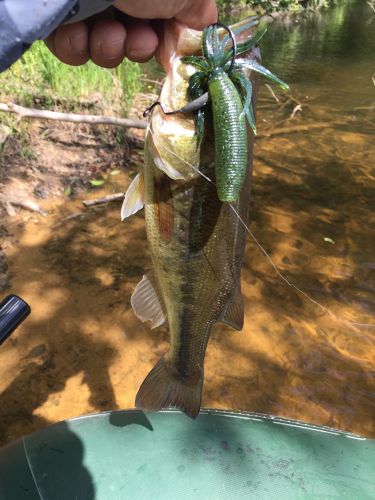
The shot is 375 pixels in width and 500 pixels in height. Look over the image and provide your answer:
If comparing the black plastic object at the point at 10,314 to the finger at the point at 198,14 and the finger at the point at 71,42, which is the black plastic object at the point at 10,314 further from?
the finger at the point at 198,14

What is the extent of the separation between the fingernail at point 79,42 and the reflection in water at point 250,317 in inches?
88.5

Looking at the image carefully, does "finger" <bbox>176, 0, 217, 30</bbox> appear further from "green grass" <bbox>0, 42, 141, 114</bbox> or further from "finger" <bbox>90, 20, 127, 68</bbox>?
"green grass" <bbox>0, 42, 141, 114</bbox>

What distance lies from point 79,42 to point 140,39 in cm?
24

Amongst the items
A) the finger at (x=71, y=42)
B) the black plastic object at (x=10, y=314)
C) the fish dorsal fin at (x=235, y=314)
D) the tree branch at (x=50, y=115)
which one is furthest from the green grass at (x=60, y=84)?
the fish dorsal fin at (x=235, y=314)

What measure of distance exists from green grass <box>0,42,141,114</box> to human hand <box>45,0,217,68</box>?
183 inches

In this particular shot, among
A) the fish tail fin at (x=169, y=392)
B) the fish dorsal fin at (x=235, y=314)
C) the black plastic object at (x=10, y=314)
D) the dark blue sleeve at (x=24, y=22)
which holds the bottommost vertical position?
the fish tail fin at (x=169, y=392)

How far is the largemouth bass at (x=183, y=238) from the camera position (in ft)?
4.54

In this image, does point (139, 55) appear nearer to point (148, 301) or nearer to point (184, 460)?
point (148, 301)

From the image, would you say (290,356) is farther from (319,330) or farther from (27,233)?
(27,233)

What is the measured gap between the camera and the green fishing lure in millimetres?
1156

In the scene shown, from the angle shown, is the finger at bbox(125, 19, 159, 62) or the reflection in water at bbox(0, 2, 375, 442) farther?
the reflection in water at bbox(0, 2, 375, 442)

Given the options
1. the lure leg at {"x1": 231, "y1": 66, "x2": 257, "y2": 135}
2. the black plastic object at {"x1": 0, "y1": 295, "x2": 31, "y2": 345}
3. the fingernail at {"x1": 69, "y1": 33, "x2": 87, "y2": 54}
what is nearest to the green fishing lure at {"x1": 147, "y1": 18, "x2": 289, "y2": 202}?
the lure leg at {"x1": 231, "y1": 66, "x2": 257, "y2": 135}

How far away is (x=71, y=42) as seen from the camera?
176cm

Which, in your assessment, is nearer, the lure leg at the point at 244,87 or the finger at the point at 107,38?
the lure leg at the point at 244,87
